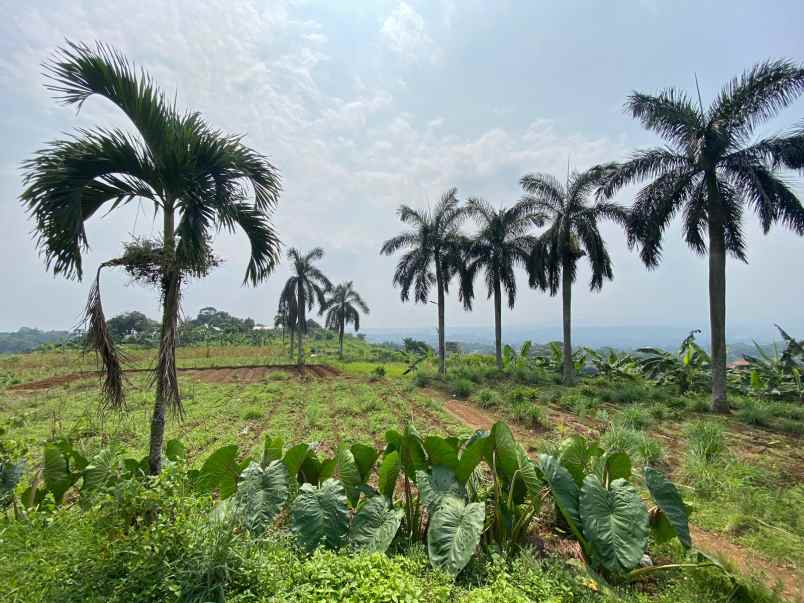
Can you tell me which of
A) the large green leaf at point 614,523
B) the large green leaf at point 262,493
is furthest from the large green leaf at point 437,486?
the large green leaf at point 262,493

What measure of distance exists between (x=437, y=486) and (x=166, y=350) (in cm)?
312

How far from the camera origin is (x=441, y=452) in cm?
347

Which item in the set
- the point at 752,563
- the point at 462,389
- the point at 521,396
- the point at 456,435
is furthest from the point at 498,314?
the point at 752,563

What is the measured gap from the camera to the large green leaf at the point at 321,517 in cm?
304

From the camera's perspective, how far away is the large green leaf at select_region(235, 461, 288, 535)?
10.1ft

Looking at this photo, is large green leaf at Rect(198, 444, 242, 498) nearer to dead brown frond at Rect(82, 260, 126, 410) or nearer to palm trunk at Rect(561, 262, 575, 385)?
dead brown frond at Rect(82, 260, 126, 410)

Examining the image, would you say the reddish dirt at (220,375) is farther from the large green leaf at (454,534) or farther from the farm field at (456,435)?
the large green leaf at (454,534)

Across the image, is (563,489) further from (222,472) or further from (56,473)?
(56,473)

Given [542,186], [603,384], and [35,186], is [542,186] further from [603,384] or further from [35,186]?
[35,186]

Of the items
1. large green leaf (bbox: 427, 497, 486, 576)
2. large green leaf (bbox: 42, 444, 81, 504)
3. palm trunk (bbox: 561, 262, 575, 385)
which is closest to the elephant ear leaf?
large green leaf (bbox: 427, 497, 486, 576)

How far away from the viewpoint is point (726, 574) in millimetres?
2857

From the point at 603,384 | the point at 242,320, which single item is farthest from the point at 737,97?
the point at 242,320

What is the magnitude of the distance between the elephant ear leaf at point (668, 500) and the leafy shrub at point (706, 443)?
3.79 m

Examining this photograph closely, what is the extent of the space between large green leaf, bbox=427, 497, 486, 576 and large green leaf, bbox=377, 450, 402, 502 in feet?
1.77
